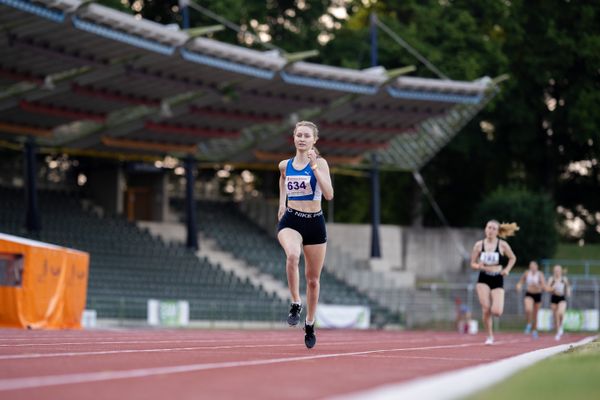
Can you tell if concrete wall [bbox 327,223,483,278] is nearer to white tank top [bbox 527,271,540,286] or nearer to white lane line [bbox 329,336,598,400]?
white tank top [bbox 527,271,540,286]

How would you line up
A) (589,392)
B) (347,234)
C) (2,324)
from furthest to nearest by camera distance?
(347,234)
(2,324)
(589,392)

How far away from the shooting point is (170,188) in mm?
56031

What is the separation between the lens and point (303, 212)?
12.6m

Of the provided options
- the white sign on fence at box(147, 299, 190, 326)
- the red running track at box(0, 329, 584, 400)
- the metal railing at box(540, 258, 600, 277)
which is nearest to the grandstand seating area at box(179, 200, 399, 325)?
the white sign on fence at box(147, 299, 190, 326)

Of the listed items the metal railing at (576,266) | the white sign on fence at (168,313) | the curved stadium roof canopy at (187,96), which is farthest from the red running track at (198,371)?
the metal railing at (576,266)

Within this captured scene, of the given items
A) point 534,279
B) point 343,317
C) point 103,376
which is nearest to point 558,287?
point 534,279

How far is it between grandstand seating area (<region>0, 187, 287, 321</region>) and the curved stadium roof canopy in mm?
2995

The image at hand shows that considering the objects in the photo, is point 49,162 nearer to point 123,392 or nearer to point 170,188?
point 170,188

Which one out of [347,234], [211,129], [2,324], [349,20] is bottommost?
[2,324]

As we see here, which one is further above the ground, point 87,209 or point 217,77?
point 217,77

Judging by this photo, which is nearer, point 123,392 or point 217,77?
point 123,392

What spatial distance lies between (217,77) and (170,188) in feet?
46.3

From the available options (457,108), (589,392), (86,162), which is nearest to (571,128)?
(457,108)

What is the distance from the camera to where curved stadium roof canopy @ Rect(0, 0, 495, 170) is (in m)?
36.3
